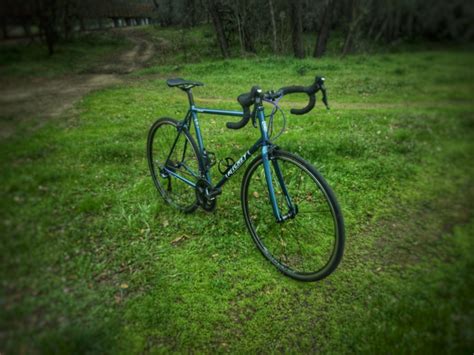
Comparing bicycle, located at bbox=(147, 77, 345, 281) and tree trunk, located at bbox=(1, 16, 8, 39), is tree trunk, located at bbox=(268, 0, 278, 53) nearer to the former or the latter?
bicycle, located at bbox=(147, 77, 345, 281)

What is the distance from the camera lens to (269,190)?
2926 mm

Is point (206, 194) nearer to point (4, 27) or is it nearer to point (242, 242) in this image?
point (242, 242)

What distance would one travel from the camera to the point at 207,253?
134 inches

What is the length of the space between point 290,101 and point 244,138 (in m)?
3.32

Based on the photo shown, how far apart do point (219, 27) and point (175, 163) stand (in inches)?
544

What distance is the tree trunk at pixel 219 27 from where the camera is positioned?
13961 millimetres

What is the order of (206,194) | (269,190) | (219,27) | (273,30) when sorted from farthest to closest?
1. (219,27)
2. (273,30)
3. (206,194)
4. (269,190)

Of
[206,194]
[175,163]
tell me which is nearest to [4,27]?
[206,194]

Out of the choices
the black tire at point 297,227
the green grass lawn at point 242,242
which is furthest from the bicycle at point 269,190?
the green grass lawn at point 242,242

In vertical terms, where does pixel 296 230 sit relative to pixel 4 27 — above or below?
below

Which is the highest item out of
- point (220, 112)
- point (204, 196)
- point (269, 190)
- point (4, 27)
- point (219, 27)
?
point (219, 27)

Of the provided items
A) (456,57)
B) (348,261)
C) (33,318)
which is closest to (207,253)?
(348,261)


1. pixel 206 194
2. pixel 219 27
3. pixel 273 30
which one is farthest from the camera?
pixel 219 27

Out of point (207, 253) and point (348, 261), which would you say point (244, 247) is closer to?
point (207, 253)
